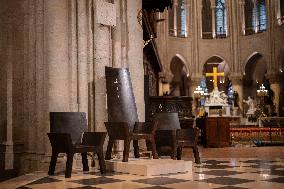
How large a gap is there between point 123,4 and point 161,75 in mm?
19856

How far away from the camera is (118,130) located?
6438 millimetres

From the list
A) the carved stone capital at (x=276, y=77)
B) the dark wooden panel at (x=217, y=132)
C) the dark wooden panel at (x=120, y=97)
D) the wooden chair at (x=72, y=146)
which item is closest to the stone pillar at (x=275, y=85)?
the carved stone capital at (x=276, y=77)

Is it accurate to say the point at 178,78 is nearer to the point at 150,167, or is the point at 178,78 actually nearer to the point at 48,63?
the point at 48,63

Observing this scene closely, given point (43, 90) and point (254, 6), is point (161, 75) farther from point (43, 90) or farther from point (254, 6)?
point (43, 90)

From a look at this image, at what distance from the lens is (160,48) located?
2833 centimetres

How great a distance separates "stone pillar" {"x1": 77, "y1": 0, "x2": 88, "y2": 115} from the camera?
7.36m

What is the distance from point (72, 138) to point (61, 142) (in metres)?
0.73

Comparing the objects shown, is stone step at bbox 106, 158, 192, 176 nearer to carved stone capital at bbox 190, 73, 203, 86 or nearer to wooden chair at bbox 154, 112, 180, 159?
wooden chair at bbox 154, 112, 180, 159

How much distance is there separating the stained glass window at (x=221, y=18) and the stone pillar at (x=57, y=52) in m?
23.9

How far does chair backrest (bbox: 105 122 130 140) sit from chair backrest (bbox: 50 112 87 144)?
1.46 ft

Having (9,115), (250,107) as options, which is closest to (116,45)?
(9,115)

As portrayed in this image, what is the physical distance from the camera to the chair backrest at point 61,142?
5.80m

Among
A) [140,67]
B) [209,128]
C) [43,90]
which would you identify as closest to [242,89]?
[209,128]

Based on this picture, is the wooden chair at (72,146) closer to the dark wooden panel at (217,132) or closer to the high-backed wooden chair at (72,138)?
the high-backed wooden chair at (72,138)
